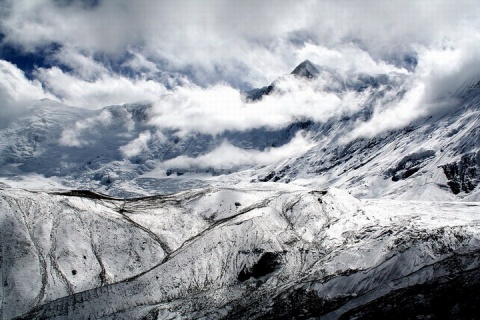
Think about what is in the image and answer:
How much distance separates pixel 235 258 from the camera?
120250 millimetres

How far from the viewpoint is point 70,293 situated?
4149 inches

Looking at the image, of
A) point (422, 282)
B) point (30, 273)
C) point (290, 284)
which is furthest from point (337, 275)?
point (30, 273)

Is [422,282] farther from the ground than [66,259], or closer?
closer

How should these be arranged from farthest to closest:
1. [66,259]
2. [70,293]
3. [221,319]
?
[66,259] → [70,293] → [221,319]

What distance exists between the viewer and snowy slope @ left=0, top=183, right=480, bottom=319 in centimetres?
9744

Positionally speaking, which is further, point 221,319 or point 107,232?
point 107,232

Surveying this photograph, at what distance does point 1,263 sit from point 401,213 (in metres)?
105

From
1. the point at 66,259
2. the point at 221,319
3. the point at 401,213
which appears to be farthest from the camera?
the point at 401,213

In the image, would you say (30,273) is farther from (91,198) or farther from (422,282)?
(422,282)

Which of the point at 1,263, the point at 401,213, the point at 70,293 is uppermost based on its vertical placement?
the point at 1,263

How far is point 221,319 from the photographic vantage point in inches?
3787

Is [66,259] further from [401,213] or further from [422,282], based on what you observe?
[401,213]

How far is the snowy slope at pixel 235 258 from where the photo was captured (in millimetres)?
97438

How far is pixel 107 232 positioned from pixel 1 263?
27.2m
